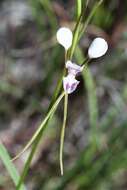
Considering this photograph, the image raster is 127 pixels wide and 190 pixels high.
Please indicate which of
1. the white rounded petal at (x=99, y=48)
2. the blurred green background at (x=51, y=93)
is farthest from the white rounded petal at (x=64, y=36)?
the blurred green background at (x=51, y=93)

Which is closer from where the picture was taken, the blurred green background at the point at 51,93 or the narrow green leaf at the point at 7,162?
the narrow green leaf at the point at 7,162

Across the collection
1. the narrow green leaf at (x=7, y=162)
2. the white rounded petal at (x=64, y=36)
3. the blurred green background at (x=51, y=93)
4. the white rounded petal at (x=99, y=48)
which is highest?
the white rounded petal at (x=64, y=36)

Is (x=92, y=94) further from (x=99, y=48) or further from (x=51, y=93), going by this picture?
(x=99, y=48)

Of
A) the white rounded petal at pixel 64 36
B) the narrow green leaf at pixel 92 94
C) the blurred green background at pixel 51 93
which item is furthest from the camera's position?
the blurred green background at pixel 51 93

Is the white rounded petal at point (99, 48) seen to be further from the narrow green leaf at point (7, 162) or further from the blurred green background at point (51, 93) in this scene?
the blurred green background at point (51, 93)

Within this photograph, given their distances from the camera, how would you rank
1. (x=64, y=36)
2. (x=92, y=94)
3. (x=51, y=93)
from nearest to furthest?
(x=64, y=36) < (x=92, y=94) < (x=51, y=93)

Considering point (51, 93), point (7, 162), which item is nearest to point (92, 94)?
point (51, 93)

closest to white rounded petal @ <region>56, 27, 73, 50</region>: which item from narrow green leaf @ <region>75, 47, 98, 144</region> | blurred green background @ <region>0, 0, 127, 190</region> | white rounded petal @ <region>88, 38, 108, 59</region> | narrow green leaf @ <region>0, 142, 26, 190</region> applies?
white rounded petal @ <region>88, 38, 108, 59</region>

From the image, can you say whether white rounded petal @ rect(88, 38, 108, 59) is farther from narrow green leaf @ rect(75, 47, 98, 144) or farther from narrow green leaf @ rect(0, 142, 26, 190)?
narrow green leaf @ rect(75, 47, 98, 144)
